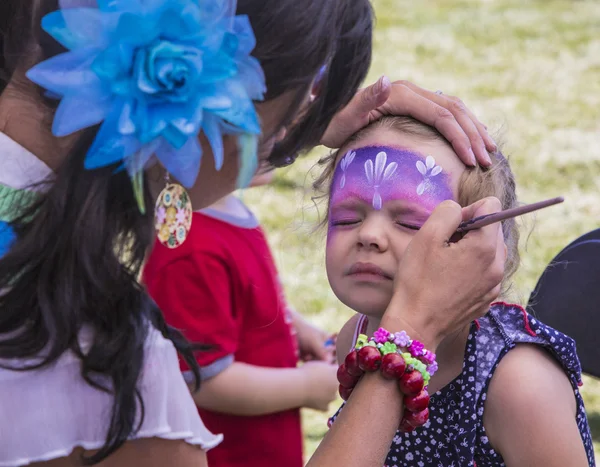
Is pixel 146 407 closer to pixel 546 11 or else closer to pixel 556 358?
pixel 556 358

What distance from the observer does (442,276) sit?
1.60 m

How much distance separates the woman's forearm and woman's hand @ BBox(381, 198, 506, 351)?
11cm

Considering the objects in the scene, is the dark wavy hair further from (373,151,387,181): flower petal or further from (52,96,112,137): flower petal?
(373,151,387,181): flower petal

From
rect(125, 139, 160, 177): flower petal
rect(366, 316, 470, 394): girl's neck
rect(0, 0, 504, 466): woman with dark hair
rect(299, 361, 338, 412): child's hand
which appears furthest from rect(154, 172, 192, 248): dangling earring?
rect(299, 361, 338, 412): child's hand

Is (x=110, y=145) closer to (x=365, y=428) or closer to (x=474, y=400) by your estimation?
(x=365, y=428)

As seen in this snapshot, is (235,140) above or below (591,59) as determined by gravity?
above

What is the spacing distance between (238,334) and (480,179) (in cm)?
93

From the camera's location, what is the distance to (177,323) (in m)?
2.41

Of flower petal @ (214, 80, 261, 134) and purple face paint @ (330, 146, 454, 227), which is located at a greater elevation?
flower petal @ (214, 80, 261, 134)

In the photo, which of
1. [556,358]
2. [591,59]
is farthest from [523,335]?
[591,59]

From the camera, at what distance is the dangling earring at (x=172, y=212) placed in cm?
159

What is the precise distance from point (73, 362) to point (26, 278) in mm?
159

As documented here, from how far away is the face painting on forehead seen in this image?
5.86 feet

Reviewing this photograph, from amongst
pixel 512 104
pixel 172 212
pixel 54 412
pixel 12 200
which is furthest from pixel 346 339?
pixel 512 104
